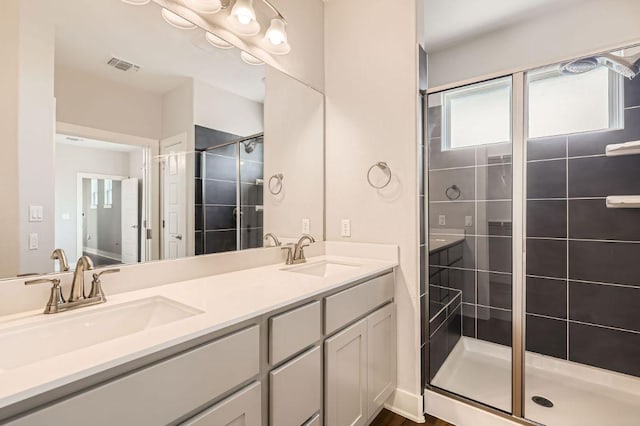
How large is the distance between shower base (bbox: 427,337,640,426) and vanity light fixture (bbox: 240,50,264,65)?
Answer: 87.6 inches

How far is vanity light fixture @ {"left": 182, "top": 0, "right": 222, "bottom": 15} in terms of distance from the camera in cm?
145

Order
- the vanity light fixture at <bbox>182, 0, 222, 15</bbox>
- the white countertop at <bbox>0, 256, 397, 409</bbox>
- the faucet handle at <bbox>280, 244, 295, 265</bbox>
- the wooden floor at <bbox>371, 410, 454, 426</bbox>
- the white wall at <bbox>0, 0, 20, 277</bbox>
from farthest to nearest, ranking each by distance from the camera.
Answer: the faucet handle at <bbox>280, 244, 295, 265</bbox> → the wooden floor at <bbox>371, 410, 454, 426</bbox> → the vanity light fixture at <bbox>182, 0, 222, 15</bbox> → the white wall at <bbox>0, 0, 20, 277</bbox> → the white countertop at <bbox>0, 256, 397, 409</bbox>

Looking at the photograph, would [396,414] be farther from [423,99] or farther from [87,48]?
[87,48]

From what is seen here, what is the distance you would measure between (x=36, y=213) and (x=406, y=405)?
6.70 ft

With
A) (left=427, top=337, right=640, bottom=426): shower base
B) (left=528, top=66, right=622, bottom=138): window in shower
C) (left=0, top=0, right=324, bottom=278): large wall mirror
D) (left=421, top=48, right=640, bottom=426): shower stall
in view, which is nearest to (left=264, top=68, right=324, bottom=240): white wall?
(left=0, top=0, right=324, bottom=278): large wall mirror

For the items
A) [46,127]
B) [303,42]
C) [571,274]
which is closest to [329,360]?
[46,127]

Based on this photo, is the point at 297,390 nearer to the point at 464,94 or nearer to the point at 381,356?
the point at 381,356

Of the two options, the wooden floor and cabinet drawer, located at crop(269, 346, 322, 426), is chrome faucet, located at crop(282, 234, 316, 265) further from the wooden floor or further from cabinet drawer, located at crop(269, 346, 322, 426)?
the wooden floor

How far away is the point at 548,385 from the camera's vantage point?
216cm

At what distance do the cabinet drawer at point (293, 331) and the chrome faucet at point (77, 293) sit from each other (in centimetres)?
62

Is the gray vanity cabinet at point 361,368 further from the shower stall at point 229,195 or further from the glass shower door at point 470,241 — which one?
the shower stall at point 229,195

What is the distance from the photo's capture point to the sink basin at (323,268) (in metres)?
1.85

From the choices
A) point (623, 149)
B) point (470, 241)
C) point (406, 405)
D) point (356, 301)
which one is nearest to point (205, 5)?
point (356, 301)

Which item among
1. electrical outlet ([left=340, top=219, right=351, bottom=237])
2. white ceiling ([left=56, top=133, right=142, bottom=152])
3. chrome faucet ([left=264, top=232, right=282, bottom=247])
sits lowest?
chrome faucet ([left=264, top=232, right=282, bottom=247])
